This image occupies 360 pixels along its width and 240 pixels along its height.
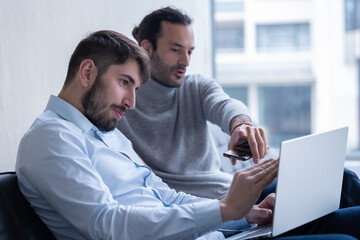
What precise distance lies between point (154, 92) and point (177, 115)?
0.13 metres

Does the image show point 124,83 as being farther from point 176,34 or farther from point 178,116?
point 176,34

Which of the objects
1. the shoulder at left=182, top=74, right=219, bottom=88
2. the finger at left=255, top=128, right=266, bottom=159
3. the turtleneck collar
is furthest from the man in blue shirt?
the shoulder at left=182, top=74, right=219, bottom=88

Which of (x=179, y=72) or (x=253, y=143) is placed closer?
(x=253, y=143)

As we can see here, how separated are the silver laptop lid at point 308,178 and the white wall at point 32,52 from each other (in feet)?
2.98

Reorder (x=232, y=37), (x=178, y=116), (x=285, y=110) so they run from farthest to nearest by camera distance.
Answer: (x=285, y=110) < (x=232, y=37) < (x=178, y=116)

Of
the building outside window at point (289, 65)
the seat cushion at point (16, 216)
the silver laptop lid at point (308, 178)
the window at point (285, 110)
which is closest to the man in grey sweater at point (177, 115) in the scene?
the silver laptop lid at point (308, 178)

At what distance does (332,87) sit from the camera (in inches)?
208

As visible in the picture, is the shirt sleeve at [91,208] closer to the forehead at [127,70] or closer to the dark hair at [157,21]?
the forehead at [127,70]

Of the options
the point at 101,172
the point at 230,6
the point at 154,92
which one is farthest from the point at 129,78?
the point at 230,6

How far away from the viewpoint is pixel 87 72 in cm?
122

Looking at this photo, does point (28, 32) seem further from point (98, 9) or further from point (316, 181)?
point (316, 181)

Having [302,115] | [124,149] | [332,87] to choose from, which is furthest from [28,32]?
[302,115]

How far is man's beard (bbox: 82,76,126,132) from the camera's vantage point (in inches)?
48.0

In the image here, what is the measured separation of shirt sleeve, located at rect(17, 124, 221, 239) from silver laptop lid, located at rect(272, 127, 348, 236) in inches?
5.9
